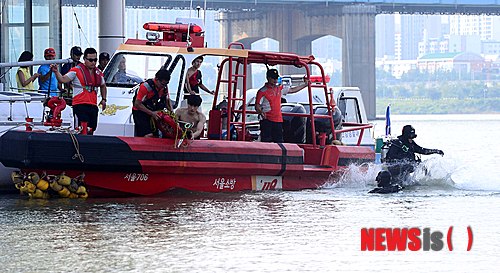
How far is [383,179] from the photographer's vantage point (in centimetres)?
1722

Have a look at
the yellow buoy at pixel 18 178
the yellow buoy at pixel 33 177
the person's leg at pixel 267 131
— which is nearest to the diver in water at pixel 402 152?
the person's leg at pixel 267 131

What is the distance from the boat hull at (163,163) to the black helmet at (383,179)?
59cm

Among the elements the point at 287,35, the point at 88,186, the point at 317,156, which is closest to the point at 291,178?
the point at 317,156

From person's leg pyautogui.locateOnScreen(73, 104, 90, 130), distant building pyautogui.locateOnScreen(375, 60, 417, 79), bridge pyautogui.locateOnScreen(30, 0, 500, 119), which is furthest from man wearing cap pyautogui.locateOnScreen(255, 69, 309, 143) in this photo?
distant building pyautogui.locateOnScreen(375, 60, 417, 79)

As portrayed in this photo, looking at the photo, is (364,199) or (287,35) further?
(287,35)

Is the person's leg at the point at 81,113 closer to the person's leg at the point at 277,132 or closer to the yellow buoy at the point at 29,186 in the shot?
the yellow buoy at the point at 29,186

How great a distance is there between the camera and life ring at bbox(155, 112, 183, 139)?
15219 mm

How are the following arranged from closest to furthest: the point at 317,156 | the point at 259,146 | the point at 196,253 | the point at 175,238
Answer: the point at 196,253 < the point at 175,238 < the point at 259,146 < the point at 317,156

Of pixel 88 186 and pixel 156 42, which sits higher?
pixel 156 42

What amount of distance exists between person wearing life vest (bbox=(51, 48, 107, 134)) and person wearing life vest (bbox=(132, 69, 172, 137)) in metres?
0.60

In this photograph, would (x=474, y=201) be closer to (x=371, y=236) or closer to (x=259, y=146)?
(x=259, y=146)

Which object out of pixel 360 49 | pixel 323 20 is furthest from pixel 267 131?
pixel 323 20

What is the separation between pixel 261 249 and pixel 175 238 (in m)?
1.09

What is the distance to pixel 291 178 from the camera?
55.5 feet
